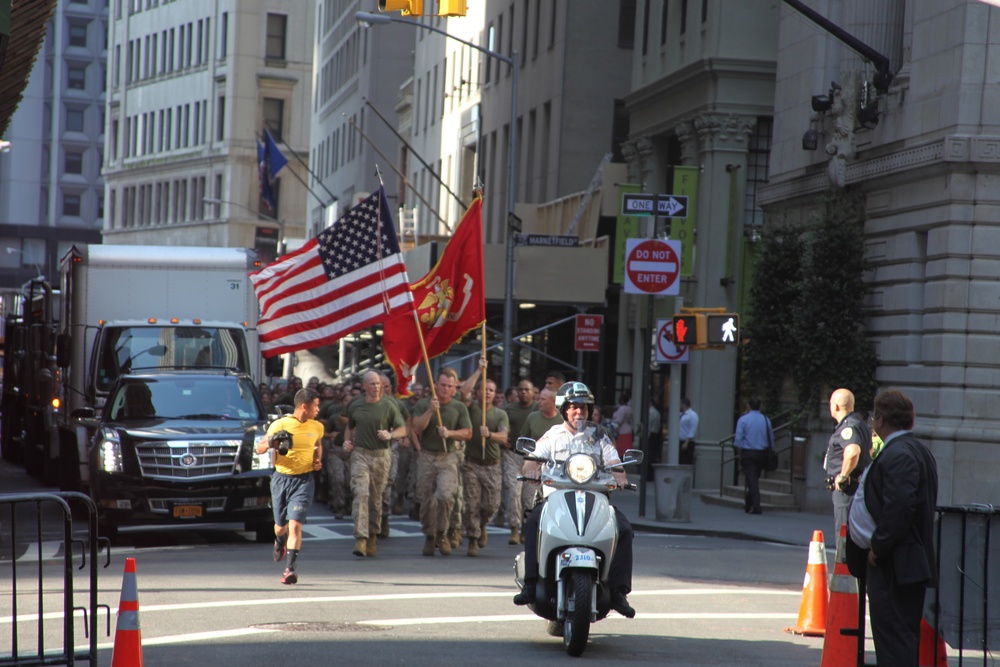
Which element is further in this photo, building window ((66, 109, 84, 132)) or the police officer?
building window ((66, 109, 84, 132))

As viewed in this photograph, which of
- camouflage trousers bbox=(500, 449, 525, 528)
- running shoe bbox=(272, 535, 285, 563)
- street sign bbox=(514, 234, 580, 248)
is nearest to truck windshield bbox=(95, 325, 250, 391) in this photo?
camouflage trousers bbox=(500, 449, 525, 528)

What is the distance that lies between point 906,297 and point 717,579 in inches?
405

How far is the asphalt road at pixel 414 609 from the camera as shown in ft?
37.9

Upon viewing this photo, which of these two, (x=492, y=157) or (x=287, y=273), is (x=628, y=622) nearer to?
(x=287, y=273)

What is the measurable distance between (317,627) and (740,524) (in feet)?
43.6

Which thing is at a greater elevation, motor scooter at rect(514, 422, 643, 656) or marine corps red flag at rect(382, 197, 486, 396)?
marine corps red flag at rect(382, 197, 486, 396)

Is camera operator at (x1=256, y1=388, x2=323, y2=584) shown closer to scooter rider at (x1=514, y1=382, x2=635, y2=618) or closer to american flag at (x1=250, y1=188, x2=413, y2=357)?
american flag at (x1=250, y1=188, x2=413, y2=357)

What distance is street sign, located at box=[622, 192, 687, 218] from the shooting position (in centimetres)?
2428

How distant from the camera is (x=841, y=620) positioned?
34.7 feet

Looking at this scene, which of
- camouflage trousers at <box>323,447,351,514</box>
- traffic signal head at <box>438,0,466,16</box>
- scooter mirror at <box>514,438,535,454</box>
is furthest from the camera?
camouflage trousers at <box>323,447,351,514</box>

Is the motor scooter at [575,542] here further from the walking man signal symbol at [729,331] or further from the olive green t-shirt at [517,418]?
the walking man signal symbol at [729,331]

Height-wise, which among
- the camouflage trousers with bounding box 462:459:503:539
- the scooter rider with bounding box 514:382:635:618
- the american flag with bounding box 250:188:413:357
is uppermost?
the american flag with bounding box 250:188:413:357

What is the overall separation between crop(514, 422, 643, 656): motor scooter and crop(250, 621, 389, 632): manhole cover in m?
1.19

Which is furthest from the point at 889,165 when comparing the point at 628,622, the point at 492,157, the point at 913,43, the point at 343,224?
the point at 492,157
